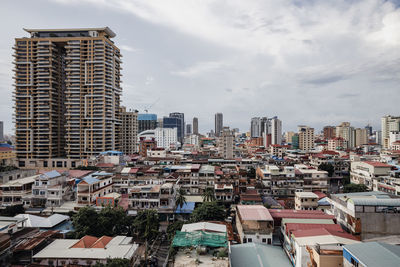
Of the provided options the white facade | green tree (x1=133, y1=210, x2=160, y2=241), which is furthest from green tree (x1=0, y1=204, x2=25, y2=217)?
A: the white facade

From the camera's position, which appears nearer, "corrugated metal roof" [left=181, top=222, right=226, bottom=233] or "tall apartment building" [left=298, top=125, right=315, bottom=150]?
"corrugated metal roof" [left=181, top=222, right=226, bottom=233]

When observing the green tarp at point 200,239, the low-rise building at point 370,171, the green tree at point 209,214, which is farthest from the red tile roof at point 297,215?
the low-rise building at point 370,171

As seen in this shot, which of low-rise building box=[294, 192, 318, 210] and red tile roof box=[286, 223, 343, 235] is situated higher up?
red tile roof box=[286, 223, 343, 235]

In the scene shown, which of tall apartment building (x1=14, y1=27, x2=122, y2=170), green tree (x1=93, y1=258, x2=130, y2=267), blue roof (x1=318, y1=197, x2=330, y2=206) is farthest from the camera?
tall apartment building (x1=14, y1=27, x2=122, y2=170)

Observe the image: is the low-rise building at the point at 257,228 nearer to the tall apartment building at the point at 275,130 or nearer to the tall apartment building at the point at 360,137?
the tall apartment building at the point at 275,130

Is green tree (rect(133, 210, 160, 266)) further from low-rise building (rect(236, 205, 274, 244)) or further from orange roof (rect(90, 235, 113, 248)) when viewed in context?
low-rise building (rect(236, 205, 274, 244))

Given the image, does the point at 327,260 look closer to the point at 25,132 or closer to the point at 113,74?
the point at 113,74

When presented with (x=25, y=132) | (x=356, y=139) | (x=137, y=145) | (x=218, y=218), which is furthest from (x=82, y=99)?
(x=356, y=139)

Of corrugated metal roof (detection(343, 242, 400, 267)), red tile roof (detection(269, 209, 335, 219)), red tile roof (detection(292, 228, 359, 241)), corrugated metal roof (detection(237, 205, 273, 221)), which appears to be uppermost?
corrugated metal roof (detection(343, 242, 400, 267))
